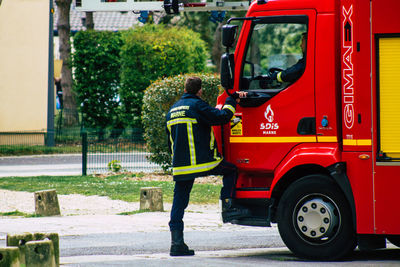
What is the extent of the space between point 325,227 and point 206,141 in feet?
5.15

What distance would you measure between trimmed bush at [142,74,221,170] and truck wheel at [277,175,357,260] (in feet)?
31.1

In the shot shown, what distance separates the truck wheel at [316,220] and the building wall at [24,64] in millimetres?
21537

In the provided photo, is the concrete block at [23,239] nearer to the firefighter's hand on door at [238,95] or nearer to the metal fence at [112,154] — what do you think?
the firefighter's hand on door at [238,95]

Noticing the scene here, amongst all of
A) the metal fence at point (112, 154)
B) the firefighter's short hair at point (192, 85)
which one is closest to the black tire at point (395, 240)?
the firefighter's short hair at point (192, 85)

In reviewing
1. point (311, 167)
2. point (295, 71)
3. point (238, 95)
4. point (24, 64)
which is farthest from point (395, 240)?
point (24, 64)

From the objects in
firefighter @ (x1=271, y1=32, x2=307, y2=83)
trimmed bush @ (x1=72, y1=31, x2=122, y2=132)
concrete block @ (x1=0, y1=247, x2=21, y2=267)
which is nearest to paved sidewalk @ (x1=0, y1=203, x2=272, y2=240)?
firefighter @ (x1=271, y1=32, x2=307, y2=83)

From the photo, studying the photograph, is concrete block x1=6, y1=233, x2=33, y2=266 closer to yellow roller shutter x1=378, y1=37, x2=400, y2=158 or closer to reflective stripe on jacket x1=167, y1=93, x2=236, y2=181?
reflective stripe on jacket x1=167, y1=93, x2=236, y2=181

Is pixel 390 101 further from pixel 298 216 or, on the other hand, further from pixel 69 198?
pixel 69 198

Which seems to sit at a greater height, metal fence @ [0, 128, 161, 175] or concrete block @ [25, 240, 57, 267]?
metal fence @ [0, 128, 161, 175]

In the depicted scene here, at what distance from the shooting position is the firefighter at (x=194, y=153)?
842 centimetres

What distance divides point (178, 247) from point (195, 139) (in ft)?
3.88

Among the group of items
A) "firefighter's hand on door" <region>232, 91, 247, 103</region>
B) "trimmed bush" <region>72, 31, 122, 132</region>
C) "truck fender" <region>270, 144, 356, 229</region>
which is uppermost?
"trimmed bush" <region>72, 31, 122, 132</region>

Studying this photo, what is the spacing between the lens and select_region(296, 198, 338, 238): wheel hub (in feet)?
26.1

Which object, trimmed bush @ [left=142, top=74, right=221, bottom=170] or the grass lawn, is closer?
the grass lawn
